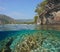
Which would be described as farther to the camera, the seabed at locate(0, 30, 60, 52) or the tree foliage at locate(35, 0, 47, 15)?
the tree foliage at locate(35, 0, 47, 15)

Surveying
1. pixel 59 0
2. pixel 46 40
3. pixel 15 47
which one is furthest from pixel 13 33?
pixel 59 0

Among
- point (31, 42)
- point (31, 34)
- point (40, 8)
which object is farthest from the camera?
point (40, 8)

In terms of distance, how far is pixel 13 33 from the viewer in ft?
35.9

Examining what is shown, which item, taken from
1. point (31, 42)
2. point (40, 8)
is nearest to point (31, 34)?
point (31, 42)

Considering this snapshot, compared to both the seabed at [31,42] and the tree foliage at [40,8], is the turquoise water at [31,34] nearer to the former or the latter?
the seabed at [31,42]

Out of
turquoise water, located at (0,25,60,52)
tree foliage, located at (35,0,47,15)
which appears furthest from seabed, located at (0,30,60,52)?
tree foliage, located at (35,0,47,15)

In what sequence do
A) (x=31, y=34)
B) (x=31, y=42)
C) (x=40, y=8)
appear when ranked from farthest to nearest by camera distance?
1. (x=40, y=8)
2. (x=31, y=34)
3. (x=31, y=42)

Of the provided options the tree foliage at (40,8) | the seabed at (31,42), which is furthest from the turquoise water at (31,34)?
the tree foliage at (40,8)

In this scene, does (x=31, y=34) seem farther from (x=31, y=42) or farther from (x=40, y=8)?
(x=40, y=8)

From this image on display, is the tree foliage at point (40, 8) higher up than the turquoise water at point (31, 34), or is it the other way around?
the tree foliage at point (40, 8)

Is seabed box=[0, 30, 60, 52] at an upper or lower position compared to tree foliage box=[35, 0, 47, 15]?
lower

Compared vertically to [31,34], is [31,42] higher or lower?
lower

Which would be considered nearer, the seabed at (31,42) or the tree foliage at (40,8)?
the seabed at (31,42)

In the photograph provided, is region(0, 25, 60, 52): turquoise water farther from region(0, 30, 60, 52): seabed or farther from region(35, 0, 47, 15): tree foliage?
region(35, 0, 47, 15): tree foliage
